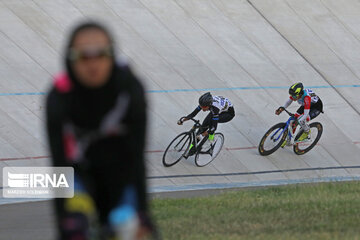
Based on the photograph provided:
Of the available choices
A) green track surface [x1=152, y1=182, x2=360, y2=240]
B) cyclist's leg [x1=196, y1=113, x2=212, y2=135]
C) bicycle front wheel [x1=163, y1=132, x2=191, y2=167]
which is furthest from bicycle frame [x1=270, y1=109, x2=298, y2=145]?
green track surface [x1=152, y1=182, x2=360, y2=240]

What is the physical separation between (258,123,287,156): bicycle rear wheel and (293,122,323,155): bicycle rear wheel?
0.57 m

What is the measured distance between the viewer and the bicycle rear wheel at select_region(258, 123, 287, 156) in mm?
19156

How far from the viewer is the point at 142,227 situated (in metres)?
3.53

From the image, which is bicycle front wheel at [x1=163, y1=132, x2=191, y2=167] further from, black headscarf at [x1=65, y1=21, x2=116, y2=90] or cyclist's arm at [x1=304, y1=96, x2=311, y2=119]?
black headscarf at [x1=65, y1=21, x2=116, y2=90]

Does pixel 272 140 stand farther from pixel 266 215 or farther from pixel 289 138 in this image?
pixel 266 215

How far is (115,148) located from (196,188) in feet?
43.6

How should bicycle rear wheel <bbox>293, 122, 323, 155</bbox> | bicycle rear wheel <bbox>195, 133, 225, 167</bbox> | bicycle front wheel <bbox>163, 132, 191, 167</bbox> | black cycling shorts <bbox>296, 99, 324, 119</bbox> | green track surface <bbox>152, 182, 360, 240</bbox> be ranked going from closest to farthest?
1. green track surface <bbox>152, 182, 360, 240</bbox>
2. bicycle front wheel <bbox>163, 132, 191, 167</bbox>
3. bicycle rear wheel <bbox>195, 133, 225, 167</bbox>
4. black cycling shorts <bbox>296, 99, 324, 119</bbox>
5. bicycle rear wheel <bbox>293, 122, 323, 155</bbox>

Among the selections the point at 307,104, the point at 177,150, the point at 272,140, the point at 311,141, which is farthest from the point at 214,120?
the point at 311,141

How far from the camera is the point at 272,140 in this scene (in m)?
19.5

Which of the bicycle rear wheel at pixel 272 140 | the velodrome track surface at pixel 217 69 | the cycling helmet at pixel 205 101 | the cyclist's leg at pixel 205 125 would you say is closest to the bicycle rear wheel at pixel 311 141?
the velodrome track surface at pixel 217 69

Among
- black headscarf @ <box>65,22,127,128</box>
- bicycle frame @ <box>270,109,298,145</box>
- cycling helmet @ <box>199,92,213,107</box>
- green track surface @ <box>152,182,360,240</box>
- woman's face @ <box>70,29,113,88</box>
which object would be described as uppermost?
woman's face @ <box>70,29,113,88</box>

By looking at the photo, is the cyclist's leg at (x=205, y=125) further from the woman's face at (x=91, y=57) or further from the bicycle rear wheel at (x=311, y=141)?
the woman's face at (x=91, y=57)

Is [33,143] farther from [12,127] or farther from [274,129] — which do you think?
[274,129]

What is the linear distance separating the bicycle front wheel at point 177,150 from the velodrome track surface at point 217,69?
0.20m
